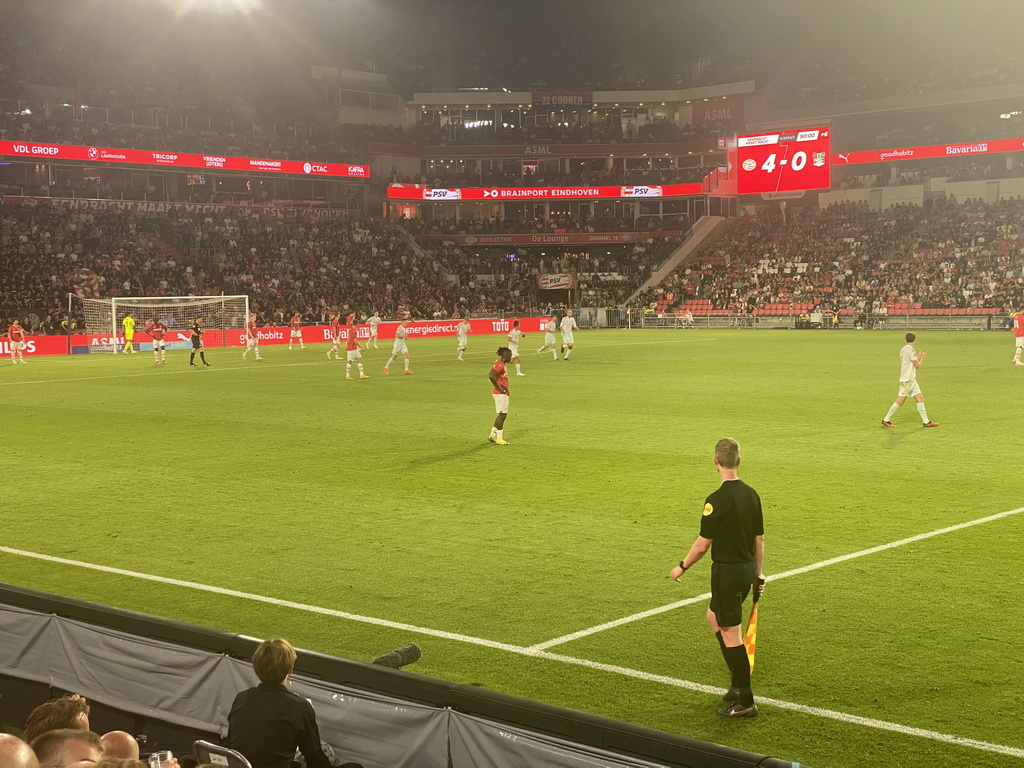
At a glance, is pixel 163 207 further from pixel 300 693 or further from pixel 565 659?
pixel 300 693

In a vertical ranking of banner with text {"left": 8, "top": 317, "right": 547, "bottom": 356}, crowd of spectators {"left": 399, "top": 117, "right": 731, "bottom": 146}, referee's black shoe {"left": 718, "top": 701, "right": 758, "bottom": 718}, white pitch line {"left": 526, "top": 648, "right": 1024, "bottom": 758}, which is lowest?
white pitch line {"left": 526, "top": 648, "right": 1024, "bottom": 758}

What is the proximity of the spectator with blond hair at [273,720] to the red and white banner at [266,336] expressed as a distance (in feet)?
139

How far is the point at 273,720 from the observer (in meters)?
5.79

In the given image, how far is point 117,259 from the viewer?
200ft

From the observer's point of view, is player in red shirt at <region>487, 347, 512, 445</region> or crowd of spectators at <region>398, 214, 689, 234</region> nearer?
player in red shirt at <region>487, 347, 512, 445</region>

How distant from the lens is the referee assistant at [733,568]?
7.40m

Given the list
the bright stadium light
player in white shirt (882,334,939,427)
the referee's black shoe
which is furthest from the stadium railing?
the bright stadium light

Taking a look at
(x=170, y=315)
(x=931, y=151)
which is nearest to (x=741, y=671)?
(x=170, y=315)

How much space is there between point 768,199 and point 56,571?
81.1 m

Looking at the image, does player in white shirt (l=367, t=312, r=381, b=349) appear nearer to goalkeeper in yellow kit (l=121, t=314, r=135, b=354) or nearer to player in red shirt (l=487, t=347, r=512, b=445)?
goalkeeper in yellow kit (l=121, t=314, r=135, b=354)

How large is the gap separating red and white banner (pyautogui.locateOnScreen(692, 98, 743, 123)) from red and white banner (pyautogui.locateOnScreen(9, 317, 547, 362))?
117ft

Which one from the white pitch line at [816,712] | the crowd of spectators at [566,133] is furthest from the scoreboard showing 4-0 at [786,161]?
the white pitch line at [816,712]

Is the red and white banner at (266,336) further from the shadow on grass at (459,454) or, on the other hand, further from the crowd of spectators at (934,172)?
the crowd of spectators at (934,172)

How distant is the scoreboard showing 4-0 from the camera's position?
56562mm
